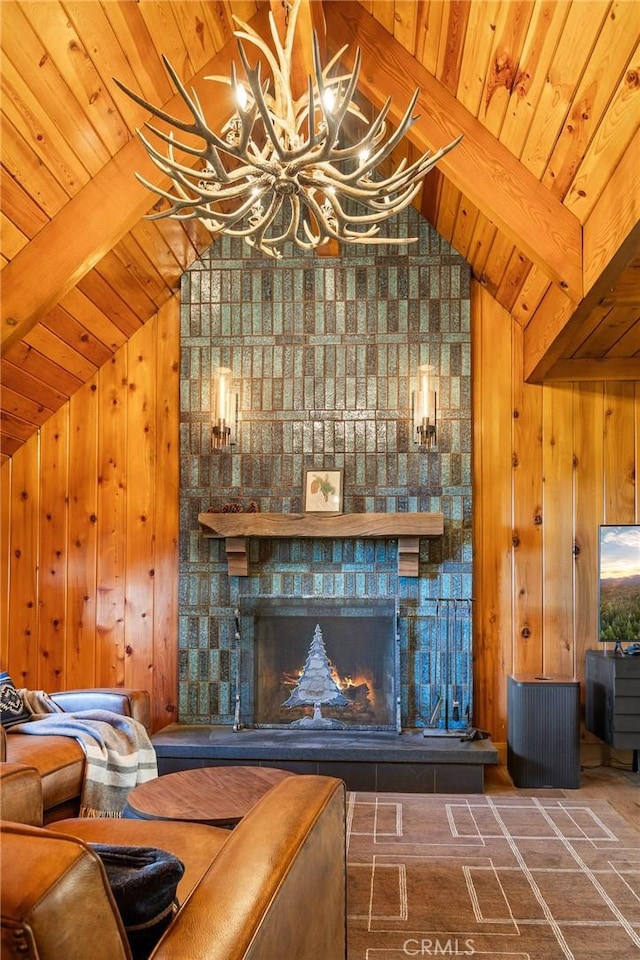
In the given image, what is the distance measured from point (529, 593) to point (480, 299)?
1872 millimetres

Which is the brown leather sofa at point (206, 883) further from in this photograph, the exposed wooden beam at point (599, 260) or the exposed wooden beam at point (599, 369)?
the exposed wooden beam at point (599, 369)

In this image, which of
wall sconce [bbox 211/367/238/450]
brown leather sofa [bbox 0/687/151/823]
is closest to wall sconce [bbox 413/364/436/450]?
wall sconce [bbox 211/367/238/450]

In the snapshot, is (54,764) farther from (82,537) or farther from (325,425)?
(325,425)

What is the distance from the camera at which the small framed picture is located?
475 centimetres

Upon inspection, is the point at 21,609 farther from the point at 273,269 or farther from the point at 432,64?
the point at 432,64

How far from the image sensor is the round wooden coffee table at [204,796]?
251 cm

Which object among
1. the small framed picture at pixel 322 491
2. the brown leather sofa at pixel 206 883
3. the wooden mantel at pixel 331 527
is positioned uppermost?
the small framed picture at pixel 322 491

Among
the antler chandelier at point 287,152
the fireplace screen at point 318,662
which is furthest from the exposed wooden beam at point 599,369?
the antler chandelier at point 287,152

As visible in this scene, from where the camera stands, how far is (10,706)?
12.1 ft

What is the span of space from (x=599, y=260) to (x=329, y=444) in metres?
2.19

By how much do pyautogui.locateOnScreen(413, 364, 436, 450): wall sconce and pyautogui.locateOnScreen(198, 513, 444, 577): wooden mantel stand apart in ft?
1.51

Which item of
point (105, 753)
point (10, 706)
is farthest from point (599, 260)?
point (10, 706)

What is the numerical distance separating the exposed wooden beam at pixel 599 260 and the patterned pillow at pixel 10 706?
3200 millimetres

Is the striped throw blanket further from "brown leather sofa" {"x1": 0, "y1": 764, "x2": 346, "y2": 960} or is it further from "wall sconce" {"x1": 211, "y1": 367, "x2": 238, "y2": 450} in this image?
"wall sconce" {"x1": 211, "y1": 367, "x2": 238, "y2": 450}
